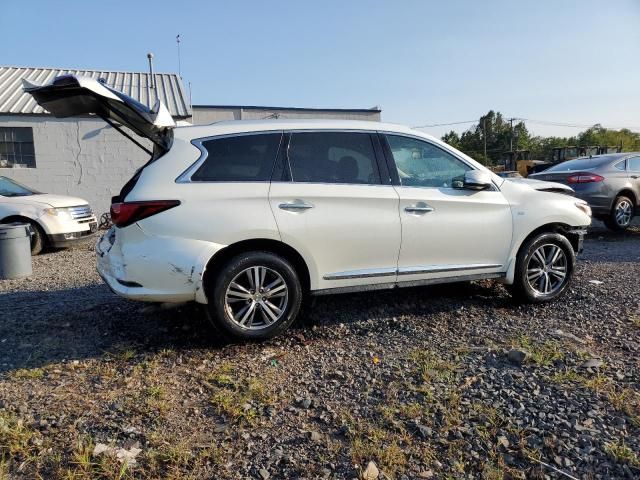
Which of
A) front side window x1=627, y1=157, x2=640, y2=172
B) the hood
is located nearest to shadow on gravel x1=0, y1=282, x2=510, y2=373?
the hood

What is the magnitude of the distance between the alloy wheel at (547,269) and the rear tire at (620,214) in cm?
558

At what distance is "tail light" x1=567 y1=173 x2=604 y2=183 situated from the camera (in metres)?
9.02

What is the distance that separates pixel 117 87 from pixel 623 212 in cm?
1465

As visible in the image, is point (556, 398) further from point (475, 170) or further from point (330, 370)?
point (475, 170)

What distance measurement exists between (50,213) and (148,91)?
827cm

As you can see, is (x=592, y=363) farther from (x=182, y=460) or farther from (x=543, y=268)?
(x=182, y=460)

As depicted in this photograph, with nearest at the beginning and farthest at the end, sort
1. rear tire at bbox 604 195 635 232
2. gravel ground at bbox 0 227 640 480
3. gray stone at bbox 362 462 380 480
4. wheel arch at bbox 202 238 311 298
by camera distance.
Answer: gray stone at bbox 362 462 380 480 → gravel ground at bbox 0 227 640 480 → wheel arch at bbox 202 238 311 298 → rear tire at bbox 604 195 635 232

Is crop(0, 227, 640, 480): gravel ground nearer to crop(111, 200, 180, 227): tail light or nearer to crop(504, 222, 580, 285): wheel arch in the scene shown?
crop(504, 222, 580, 285): wheel arch

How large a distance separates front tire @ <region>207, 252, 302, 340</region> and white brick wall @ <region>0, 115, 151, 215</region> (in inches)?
426

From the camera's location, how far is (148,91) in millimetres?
15000

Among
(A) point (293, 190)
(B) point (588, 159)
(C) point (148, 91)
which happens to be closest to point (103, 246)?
(A) point (293, 190)

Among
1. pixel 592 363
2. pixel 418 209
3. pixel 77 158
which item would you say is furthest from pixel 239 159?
pixel 77 158

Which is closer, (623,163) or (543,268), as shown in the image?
(543,268)

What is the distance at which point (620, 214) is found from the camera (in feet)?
30.4
